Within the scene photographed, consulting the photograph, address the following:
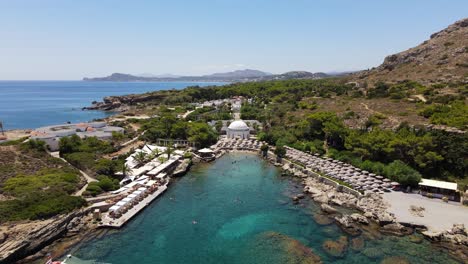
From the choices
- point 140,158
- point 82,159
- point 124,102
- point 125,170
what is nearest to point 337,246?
point 125,170

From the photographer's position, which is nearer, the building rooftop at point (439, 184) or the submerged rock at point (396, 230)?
the submerged rock at point (396, 230)

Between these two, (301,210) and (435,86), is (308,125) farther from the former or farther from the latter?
(435,86)

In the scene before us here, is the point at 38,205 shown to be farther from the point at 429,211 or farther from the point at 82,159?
the point at 429,211

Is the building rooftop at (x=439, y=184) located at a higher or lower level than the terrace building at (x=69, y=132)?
lower

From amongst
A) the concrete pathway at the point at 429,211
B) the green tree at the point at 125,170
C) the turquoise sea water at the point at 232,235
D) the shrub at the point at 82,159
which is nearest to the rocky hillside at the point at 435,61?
the concrete pathway at the point at 429,211

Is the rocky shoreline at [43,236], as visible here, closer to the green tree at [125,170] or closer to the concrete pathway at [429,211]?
the green tree at [125,170]

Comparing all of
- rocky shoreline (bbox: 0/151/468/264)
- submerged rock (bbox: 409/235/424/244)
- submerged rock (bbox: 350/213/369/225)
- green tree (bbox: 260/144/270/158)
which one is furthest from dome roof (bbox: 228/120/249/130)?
submerged rock (bbox: 409/235/424/244)

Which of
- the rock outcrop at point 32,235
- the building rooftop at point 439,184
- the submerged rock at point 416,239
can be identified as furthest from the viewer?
the building rooftop at point 439,184
